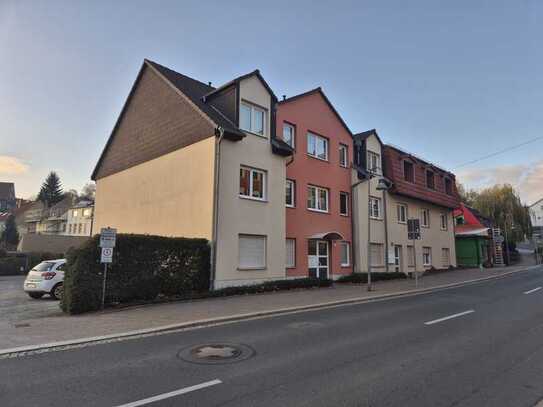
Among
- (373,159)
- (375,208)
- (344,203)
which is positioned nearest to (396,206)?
(375,208)

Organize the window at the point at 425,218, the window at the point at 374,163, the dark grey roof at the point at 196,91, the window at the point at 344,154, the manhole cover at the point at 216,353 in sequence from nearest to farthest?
the manhole cover at the point at 216,353 → the dark grey roof at the point at 196,91 → the window at the point at 344,154 → the window at the point at 374,163 → the window at the point at 425,218

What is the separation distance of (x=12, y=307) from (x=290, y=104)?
1565 cm

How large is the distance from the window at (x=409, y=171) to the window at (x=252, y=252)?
16.9 m

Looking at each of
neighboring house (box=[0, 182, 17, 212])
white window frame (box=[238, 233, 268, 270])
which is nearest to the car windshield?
white window frame (box=[238, 233, 268, 270])

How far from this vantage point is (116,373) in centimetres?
559

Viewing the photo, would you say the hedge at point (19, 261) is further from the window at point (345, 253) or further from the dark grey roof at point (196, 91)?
the window at point (345, 253)

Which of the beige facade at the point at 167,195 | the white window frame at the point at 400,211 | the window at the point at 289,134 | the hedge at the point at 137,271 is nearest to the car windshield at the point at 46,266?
the hedge at the point at 137,271

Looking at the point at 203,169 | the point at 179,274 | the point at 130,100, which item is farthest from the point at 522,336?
the point at 130,100

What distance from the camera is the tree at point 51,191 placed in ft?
283

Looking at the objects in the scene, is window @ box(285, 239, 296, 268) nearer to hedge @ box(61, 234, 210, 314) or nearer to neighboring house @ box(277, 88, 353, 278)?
neighboring house @ box(277, 88, 353, 278)

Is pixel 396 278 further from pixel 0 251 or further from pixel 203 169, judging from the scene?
pixel 0 251

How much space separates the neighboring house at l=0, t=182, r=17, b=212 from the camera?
89.4m

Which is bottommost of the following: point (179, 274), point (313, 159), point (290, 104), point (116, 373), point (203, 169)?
point (116, 373)

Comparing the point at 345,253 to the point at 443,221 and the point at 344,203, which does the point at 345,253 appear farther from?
the point at 443,221
